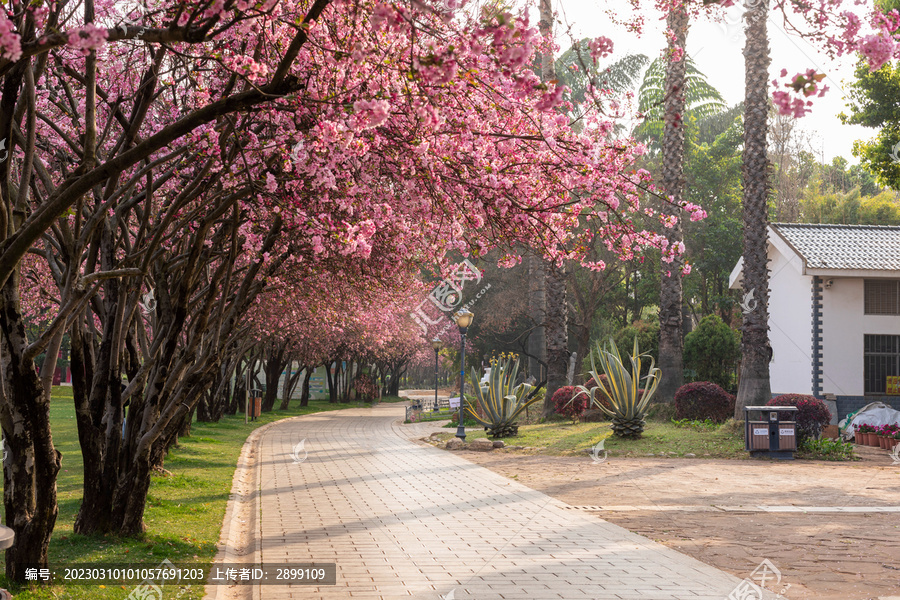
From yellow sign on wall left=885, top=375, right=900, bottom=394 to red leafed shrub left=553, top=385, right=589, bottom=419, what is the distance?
8.73 metres

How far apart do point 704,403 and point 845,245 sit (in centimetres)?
760

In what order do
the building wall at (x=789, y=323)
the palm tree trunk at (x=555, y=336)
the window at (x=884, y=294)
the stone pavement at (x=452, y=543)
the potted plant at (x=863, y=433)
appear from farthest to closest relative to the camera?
the palm tree trunk at (x=555, y=336) → the building wall at (x=789, y=323) → the window at (x=884, y=294) → the potted plant at (x=863, y=433) → the stone pavement at (x=452, y=543)

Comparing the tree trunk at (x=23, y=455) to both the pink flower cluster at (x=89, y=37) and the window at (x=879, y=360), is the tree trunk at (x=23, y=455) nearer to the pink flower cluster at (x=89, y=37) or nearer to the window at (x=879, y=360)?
the pink flower cluster at (x=89, y=37)

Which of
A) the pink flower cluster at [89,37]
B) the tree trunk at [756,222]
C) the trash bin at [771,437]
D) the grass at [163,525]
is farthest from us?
the tree trunk at [756,222]

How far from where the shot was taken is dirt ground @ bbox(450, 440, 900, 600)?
754 cm

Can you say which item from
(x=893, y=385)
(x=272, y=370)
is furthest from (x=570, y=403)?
(x=272, y=370)

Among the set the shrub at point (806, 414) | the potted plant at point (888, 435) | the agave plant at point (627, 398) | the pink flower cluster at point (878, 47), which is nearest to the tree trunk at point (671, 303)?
the agave plant at point (627, 398)

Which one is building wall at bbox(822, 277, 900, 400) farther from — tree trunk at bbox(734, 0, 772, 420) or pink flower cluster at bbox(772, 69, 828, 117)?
pink flower cluster at bbox(772, 69, 828, 117)

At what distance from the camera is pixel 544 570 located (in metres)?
7.36

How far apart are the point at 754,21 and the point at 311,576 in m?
18.3

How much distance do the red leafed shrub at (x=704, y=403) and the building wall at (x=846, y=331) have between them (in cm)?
319

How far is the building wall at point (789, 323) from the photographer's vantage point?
2378 cm

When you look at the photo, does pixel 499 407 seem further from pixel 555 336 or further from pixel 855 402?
pixel 855 402

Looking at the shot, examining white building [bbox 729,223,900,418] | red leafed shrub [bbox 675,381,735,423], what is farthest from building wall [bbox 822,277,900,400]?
red leafed shrub [bbox 675,381,735,423]
